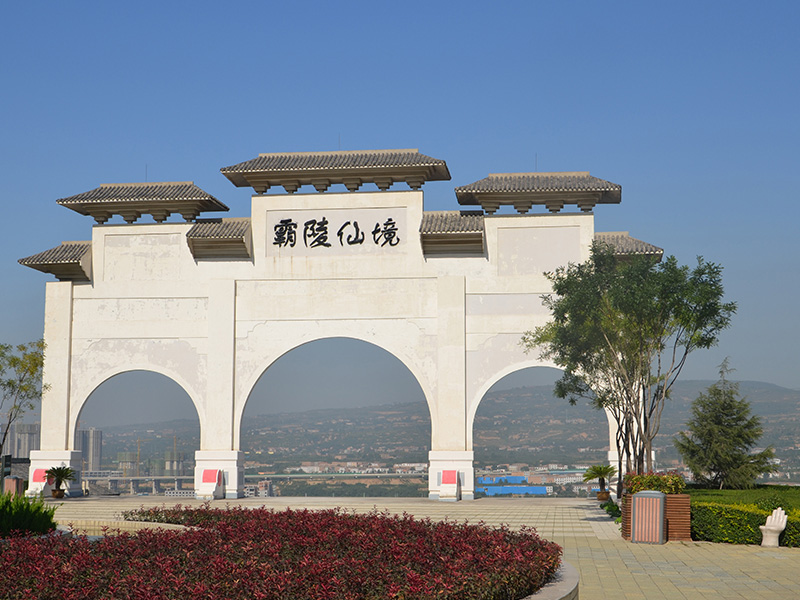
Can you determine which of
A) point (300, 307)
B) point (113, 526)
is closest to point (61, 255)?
point (300, 307)

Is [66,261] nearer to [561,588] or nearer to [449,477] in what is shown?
[449,477]

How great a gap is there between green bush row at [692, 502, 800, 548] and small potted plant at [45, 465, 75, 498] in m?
15.9

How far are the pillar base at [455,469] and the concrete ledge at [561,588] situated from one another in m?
13.9

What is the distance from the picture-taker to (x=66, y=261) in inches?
930

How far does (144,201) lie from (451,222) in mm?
8074

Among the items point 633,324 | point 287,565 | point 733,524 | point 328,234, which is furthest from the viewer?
point 328,234

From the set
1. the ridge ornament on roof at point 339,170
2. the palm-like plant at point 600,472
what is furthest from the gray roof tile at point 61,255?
the palm-like plant at point 600,472

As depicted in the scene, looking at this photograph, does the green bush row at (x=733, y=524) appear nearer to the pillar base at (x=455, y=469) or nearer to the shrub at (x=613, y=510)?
the shrub at (x=613, y=510)

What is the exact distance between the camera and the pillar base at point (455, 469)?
2200 cm

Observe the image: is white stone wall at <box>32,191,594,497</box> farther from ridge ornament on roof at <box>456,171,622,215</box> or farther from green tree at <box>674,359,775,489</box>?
green tree at <box>674,359,775,489</box>

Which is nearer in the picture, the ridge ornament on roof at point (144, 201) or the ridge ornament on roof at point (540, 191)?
the ridge ornament on roof at point (540, 191)

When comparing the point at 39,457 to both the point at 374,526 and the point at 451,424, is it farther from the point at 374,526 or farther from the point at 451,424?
the point at 374,526

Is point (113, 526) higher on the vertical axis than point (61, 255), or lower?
lower

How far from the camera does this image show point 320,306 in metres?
23.2
